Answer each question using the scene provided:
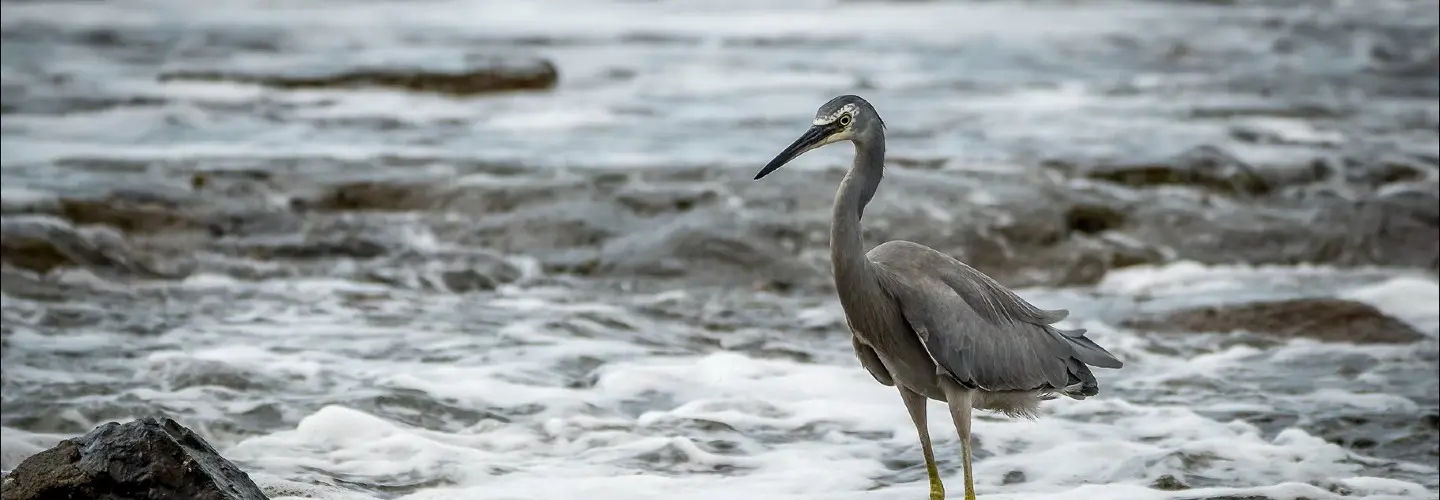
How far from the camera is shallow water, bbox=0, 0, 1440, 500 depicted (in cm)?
600

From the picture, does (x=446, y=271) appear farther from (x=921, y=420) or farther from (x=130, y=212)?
(x=921, y=420)

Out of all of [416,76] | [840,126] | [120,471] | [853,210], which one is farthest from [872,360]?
[416,76]

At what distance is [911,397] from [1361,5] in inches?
869

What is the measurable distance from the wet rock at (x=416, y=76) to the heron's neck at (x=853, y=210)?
471 inches

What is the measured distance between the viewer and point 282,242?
9781 mm

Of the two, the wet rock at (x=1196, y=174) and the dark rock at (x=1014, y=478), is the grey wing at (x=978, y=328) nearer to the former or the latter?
the dark rock at (x=1014, y=478)

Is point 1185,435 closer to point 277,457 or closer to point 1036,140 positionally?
point 277,457

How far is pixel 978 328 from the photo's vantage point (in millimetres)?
4715

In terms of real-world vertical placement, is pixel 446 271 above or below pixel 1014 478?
above

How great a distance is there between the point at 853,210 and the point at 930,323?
1.32 feet

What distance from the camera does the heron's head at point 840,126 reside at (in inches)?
175

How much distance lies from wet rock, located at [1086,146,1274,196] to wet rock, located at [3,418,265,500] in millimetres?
8431

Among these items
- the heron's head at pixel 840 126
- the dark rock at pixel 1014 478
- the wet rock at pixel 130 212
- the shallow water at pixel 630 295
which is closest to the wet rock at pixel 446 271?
the shallow water at pixel 630 295

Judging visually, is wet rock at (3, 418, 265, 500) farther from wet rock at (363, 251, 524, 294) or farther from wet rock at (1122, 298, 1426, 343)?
wet rock at (1122, 298, 1426, 343)
